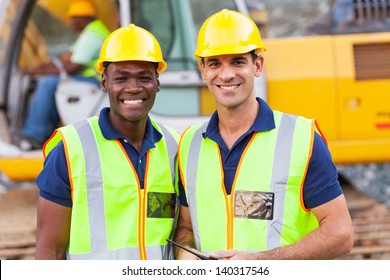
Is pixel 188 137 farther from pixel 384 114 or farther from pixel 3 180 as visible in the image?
pixel 3 180

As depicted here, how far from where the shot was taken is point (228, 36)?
321 centimetres

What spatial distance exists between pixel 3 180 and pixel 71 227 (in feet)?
28.9

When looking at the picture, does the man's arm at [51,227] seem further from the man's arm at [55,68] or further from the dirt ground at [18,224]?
the man's arm at [55,68]

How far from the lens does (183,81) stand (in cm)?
725

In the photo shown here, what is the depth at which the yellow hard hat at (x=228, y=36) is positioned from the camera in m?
3.20

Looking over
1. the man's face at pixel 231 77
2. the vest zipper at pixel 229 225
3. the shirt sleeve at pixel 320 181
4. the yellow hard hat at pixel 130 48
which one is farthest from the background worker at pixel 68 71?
the shirt sleeve at pixel 320 181

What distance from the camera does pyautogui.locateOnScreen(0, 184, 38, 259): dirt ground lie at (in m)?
6.75

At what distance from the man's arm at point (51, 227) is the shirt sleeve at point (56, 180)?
25 millimetres

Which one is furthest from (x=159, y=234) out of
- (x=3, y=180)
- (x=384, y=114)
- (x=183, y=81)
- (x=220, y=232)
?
(x=3, y=180)

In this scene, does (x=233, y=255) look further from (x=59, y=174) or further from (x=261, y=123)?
(x=59, y=174)

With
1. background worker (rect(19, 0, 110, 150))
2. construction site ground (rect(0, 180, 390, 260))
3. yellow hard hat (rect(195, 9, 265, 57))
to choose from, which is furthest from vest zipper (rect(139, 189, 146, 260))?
background worker (rect(19, 0, 110, 150))

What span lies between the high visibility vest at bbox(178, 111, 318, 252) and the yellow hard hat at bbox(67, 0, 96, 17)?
4855mm

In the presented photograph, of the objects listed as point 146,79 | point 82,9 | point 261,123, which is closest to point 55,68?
point 82,9

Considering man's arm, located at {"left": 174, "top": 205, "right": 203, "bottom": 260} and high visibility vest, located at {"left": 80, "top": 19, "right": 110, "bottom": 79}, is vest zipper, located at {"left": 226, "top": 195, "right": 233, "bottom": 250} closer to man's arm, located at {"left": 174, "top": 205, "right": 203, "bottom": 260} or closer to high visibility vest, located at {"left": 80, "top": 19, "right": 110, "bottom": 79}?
man's arm, located at {"left": 174, "top": 205, "right": 203, "bottom": 260}
